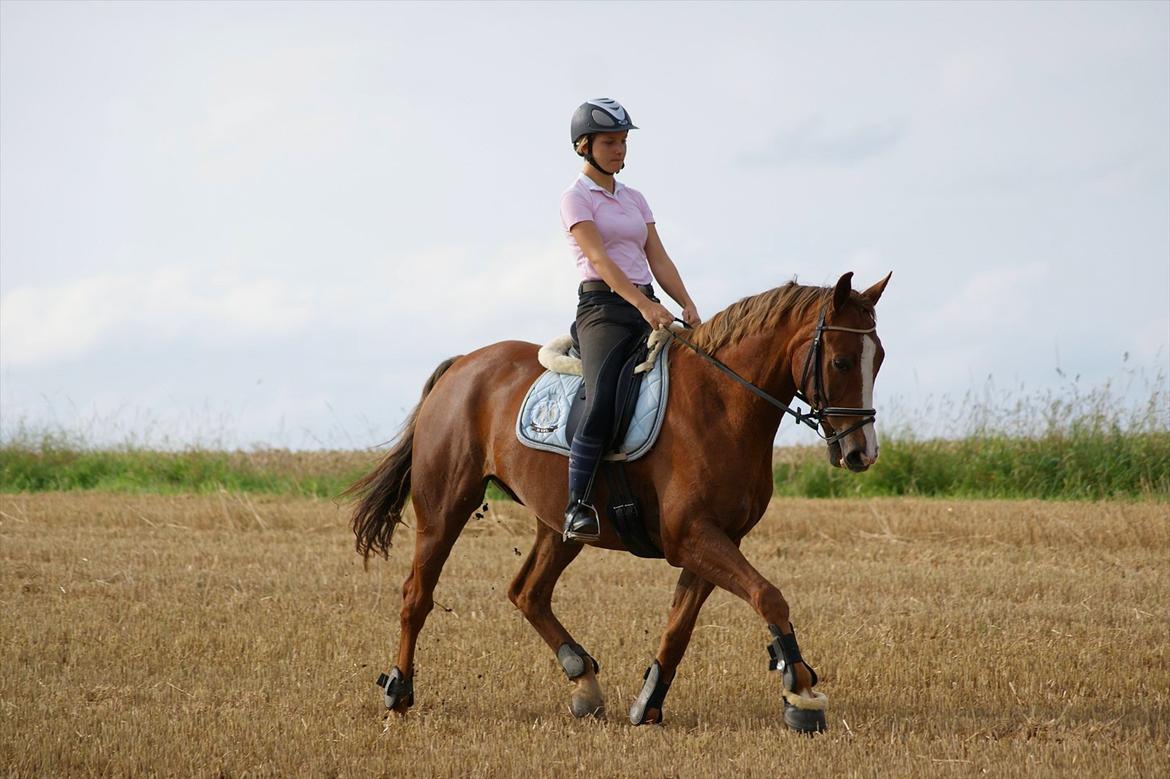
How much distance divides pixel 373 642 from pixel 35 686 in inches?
90.3

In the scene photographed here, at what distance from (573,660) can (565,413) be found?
1.44 meters

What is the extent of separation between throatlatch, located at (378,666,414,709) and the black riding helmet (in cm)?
309

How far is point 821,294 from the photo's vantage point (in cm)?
634

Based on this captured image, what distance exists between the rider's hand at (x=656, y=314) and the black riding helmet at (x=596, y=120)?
85cm

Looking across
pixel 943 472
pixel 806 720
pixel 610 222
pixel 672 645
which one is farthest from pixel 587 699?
pixel 943 472

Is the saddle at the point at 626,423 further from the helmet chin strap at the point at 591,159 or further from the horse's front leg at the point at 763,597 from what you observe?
the helmet chin strap at the point at 591,159

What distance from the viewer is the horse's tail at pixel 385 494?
26.5 feet

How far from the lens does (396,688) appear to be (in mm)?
7211

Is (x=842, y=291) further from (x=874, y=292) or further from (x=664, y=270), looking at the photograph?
(x=664, y=270)

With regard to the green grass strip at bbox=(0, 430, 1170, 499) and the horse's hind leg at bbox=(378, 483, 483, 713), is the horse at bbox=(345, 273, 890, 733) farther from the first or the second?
the green grass strip at bbox=(0, 430, 1170, 499)

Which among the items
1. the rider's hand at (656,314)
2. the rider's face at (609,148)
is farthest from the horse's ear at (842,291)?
the rider's face at (609,148)

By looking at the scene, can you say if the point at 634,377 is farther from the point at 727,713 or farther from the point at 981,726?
the point at 981,726

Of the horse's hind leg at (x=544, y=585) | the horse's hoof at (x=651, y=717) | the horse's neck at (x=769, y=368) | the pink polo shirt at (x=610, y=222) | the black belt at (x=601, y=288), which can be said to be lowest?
the horse's hoof at (x=651, y=717)

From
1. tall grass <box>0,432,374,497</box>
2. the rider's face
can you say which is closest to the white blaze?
the rider's face
